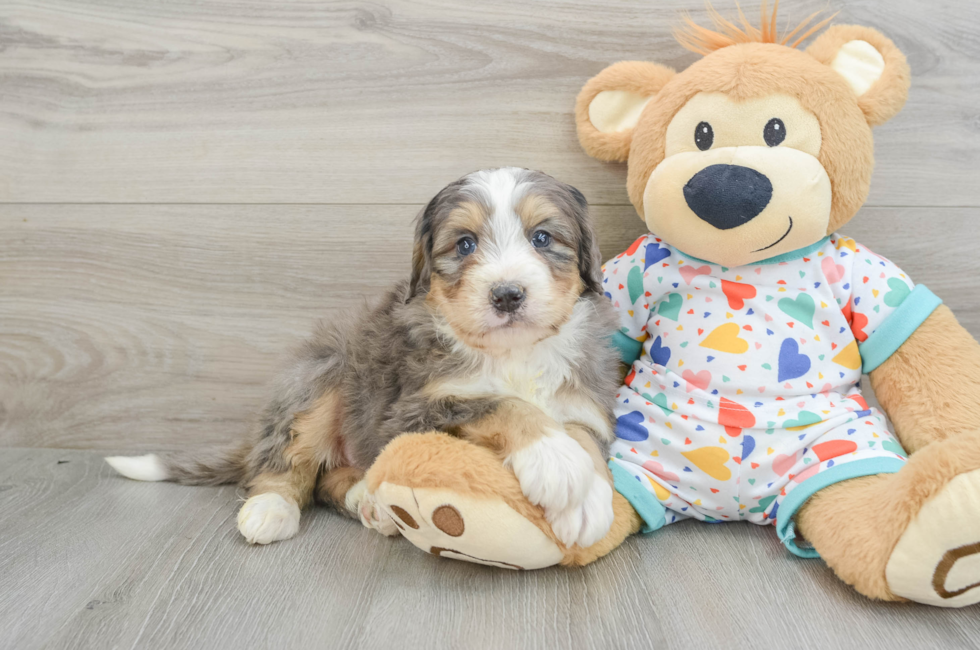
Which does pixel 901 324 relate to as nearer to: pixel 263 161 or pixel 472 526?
pixel 472 526

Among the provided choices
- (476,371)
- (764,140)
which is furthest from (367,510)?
(764,140)

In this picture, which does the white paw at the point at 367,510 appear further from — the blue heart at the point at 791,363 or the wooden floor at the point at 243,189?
the blue heart at the point at 791,363

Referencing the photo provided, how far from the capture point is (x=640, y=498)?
1.67 meters

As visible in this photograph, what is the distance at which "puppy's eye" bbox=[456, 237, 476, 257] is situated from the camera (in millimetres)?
1625

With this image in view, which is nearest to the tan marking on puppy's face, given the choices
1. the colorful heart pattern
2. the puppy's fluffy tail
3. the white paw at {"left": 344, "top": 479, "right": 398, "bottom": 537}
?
the colorful heart pattern

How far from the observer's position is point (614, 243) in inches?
85.4

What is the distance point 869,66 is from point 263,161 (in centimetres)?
181

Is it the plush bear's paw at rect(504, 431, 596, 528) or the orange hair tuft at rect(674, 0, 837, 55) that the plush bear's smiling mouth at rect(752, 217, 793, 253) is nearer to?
the orange hair tuft at rect(674, 0, 837, 55)

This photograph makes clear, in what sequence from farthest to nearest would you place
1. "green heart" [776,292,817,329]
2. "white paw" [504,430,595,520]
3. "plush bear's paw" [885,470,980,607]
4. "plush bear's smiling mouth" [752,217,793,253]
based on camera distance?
"green heart" [776,292,817,329]
"plush bear's smiling mouth" [752,217,793,253]
"white paw" [504,430,595,520]
"plush bear's paw" [885,470,980,607]

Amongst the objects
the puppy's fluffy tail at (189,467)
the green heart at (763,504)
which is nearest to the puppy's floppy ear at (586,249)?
the green heart at (763,504)

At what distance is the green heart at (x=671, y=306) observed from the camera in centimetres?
179

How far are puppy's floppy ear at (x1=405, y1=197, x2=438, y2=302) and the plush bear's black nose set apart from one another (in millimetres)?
668

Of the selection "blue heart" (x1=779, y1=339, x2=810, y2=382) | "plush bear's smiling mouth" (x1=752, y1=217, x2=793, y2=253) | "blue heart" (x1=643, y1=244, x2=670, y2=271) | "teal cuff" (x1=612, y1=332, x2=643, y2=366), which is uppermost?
"plush bear's smiling mouth" (x1=752, y1=217, x2=793, y2=253)

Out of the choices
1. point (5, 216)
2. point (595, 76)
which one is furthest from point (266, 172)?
point (595, 76)
